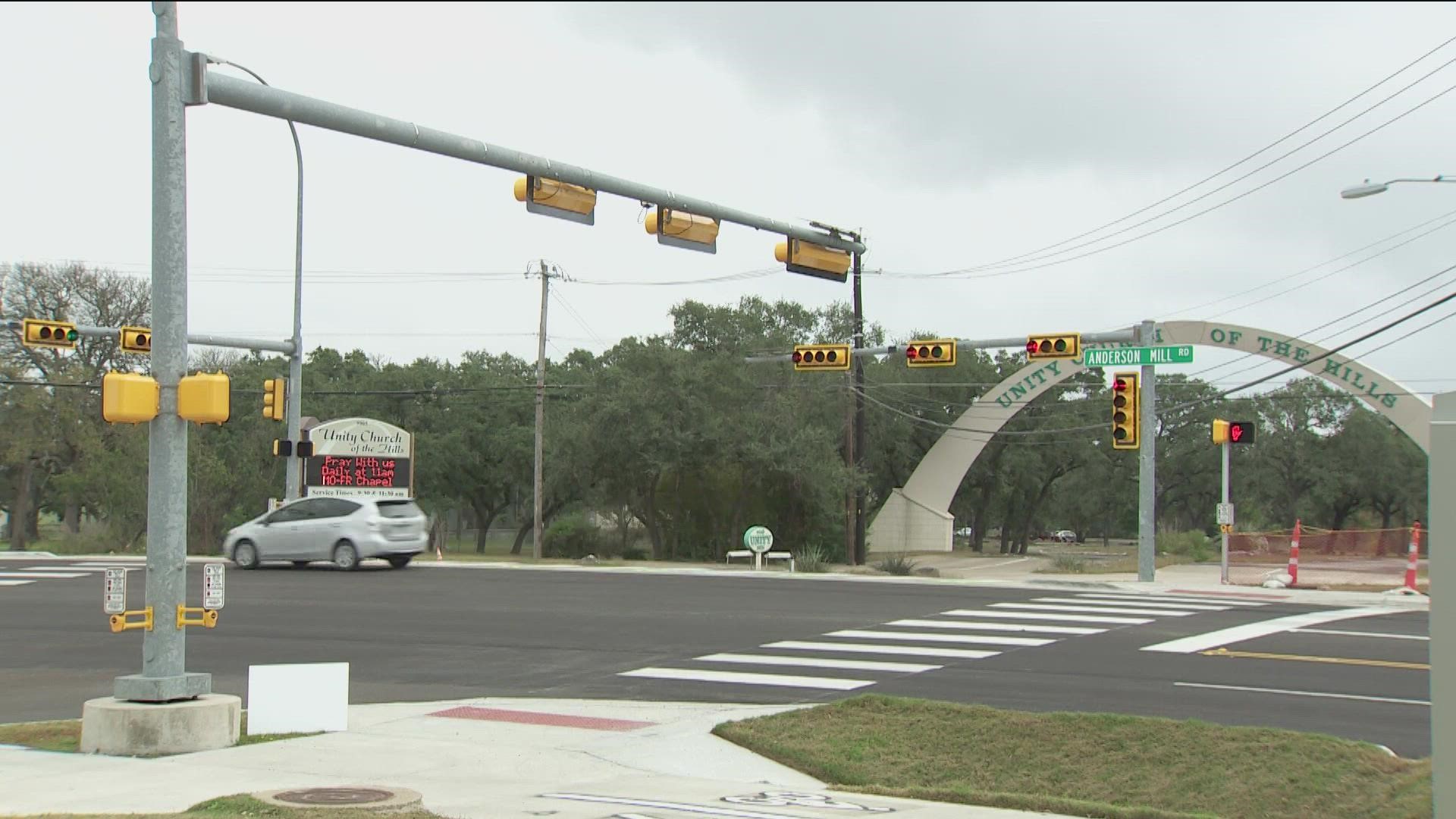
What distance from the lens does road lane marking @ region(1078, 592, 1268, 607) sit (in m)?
23.3

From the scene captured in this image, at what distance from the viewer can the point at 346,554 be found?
1094 inches

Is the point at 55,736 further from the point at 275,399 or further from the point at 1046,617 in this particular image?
the point at 275,399

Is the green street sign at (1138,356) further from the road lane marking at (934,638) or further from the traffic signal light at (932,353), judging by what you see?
the road lane marking at (934,638)

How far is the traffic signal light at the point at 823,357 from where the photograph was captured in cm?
2678

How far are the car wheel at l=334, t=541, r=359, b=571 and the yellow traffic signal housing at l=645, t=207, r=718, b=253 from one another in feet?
50.5

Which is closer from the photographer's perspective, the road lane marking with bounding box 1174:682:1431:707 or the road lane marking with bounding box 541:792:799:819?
the road lane marking with bounding box 541:792:799:819

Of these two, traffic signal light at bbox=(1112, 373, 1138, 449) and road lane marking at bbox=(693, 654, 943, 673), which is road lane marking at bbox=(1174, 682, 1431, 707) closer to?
road lane marking at bbox=(693, 654, 943, 673)

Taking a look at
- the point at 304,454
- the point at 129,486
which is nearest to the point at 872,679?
the point at 304,454

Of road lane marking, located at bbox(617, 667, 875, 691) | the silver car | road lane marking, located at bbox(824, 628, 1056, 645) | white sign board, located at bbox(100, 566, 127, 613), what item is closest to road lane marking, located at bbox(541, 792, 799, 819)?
white sign board, located at bbox(100, 566, 127, 613)

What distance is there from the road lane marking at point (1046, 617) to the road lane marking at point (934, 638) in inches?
96.9

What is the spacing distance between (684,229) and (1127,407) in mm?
14484

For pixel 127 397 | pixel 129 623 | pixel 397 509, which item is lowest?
pixel 129 623

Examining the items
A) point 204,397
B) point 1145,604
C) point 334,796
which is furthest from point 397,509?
point 334,796

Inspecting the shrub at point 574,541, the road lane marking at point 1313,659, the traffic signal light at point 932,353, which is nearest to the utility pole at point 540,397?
the shrub at point 574,541
